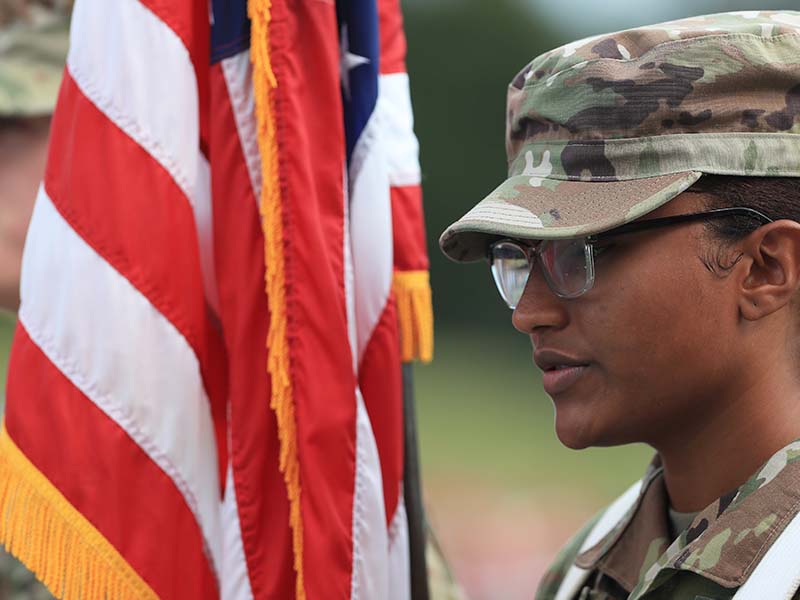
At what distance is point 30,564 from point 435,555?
1.07 m

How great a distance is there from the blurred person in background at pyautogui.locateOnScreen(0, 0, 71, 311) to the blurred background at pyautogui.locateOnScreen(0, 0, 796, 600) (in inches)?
321

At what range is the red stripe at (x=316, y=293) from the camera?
200cm

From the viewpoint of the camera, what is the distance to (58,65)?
2799mm

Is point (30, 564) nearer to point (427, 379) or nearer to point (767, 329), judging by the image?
point (767, 329)

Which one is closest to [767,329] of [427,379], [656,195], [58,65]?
[656,195]

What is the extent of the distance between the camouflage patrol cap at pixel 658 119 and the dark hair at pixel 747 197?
0.02 meters

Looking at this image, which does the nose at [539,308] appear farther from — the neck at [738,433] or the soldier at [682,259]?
the neck at [738,433]

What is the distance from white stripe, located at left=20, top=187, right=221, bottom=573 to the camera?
2.02m

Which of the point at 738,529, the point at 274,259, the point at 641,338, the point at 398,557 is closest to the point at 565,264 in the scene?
the point at 641,338

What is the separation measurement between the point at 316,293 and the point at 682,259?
689 millimetres

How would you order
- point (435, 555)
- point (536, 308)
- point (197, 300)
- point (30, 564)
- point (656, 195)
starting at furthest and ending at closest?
point (435, 555), point (197, 300), point (30, 564), point (536, 308), point (656, 195)

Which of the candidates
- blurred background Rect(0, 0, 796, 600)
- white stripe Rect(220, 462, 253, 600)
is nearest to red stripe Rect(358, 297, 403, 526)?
white stripe Rect(220, 462, 253, 600)

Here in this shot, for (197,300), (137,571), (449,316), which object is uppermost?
(197,300)

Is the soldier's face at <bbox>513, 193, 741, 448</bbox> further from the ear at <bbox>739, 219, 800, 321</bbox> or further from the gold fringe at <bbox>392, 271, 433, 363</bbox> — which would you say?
the gold fringe at <bbox>392, 271, 433, 363</bbox>
